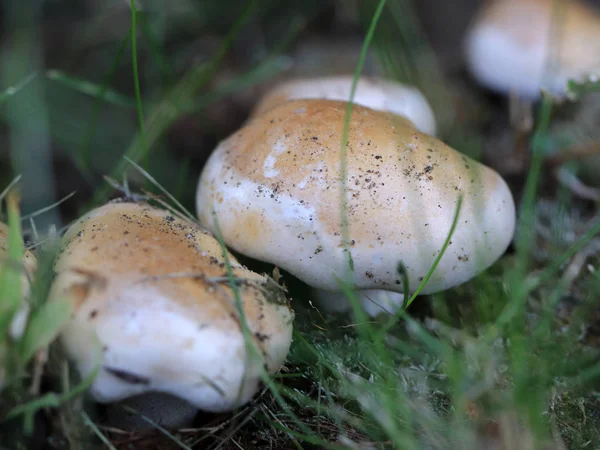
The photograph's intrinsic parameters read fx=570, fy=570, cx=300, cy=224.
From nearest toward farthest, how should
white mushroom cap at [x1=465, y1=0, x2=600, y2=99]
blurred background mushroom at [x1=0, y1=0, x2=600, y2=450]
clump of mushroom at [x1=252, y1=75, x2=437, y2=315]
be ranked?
blurred background mushroom at [x1=0, y1=0, x2=600, y2=450]
clump of mushroom at [x1=252, y1=75, x2=437, y2=315]
white mushroom cap at [x1=465, y1=0, x2=600, y2=99]

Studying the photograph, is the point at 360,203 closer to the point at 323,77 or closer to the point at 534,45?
the point at 323,77

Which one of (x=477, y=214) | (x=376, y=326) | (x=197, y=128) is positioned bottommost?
(x=376, y=326)

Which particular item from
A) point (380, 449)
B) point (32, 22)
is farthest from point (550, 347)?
point (32, 22)

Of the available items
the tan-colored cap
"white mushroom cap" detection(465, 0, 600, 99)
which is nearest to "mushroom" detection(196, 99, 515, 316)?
the tan-colored cap

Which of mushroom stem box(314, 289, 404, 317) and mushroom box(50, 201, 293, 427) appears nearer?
mushroom box(50, 201, 293, 427)

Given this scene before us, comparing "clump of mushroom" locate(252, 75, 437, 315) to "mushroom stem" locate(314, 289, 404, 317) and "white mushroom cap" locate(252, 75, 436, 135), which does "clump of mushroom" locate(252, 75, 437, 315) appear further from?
"mushroom stem" locate(314, 289, 404, 317)

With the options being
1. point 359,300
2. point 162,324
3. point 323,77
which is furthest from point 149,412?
point 323,77

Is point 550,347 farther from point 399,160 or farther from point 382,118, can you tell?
point 382,118
